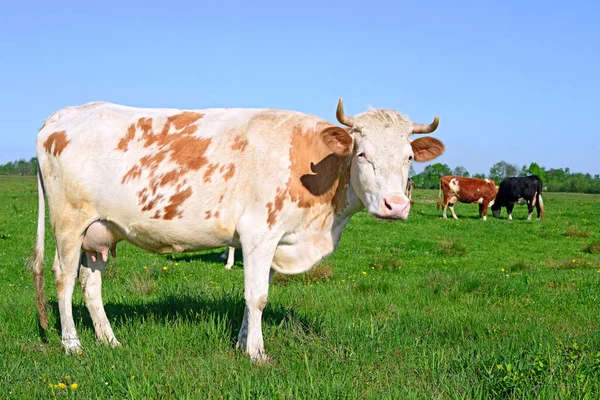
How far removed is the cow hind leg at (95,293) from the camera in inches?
255

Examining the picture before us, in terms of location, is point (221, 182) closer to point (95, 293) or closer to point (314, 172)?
point (314, 172)

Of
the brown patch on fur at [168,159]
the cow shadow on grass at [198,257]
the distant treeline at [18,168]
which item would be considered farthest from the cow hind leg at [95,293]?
the distant treeline at [18,168]

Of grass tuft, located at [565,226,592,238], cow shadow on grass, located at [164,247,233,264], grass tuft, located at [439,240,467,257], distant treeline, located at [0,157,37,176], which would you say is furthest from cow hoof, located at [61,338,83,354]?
distant treeline, located at [0,157,37,176]

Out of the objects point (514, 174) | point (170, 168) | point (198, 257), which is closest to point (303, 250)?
point (170, 168)

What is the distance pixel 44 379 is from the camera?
4859mm

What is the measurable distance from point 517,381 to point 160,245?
3.68 m

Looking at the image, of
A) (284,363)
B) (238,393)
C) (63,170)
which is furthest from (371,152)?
(63,170)

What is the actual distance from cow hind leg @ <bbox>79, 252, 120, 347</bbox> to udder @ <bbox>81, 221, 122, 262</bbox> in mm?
323

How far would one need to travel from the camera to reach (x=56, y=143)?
650 centimetres

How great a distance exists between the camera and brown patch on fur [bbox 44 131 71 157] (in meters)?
6.46

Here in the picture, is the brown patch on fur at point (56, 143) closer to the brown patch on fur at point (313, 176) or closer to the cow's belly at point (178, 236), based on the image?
the cow's belly at point (178, 236)

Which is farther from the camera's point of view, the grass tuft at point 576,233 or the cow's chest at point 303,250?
the grass tuft at point 576,233

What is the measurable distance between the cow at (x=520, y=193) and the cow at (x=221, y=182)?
27028 millimetres

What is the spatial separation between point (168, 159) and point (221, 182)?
2.13 feet
